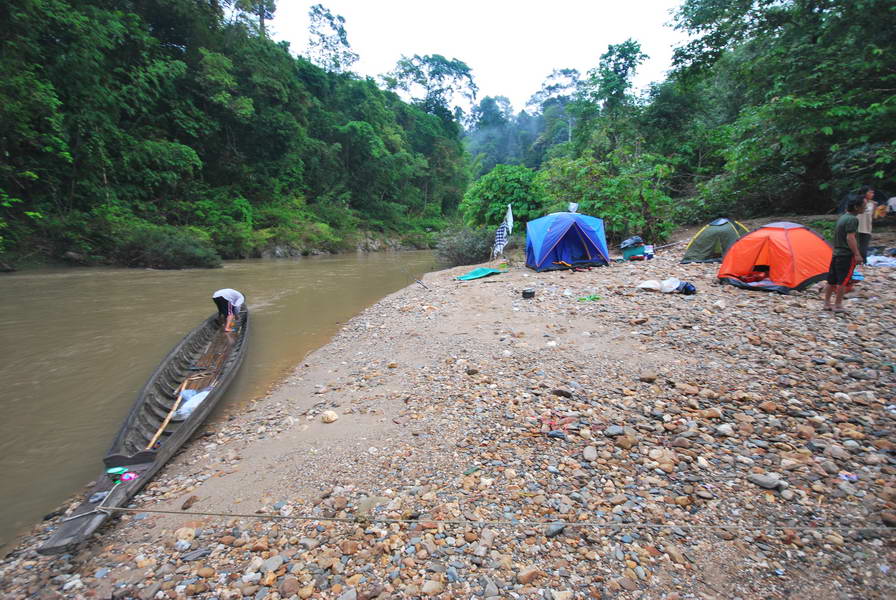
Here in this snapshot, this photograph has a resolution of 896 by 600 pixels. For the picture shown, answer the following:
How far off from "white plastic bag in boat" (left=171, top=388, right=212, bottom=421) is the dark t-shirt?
9.16 m

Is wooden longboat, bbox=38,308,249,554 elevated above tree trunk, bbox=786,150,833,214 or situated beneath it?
situated beneath

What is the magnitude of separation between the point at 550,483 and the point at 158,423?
4.25 m

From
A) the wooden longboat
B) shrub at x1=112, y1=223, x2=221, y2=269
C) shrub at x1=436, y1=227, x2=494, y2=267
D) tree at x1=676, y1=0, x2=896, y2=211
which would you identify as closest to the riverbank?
the wooden longboat

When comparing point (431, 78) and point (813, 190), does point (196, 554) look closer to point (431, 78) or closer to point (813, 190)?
point (813, 190)

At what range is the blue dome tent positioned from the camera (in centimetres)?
1089

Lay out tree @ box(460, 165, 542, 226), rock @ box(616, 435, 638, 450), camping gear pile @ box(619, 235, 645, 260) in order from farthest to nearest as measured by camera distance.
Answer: tree @ box(460, 165, 542, 226), camping gear pile @ box(619, 235, 645, 260), rock @ box(616, 435, 638, 450)

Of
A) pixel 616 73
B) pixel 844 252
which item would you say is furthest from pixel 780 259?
pixel 616 73

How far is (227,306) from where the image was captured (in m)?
7.55

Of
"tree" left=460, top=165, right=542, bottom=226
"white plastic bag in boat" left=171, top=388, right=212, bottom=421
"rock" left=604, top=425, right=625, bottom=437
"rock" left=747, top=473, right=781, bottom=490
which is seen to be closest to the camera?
"rock" left=747, top=473, right=781, bottom=490

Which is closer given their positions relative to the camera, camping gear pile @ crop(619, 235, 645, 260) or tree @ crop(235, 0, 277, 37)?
camping gear pile @ crop(619, 235, 645, 260)

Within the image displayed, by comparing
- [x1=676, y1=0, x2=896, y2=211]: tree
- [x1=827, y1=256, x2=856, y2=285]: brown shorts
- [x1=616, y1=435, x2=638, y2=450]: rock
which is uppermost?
[x1=676, y1=0, x2=896, y2=211]: tree

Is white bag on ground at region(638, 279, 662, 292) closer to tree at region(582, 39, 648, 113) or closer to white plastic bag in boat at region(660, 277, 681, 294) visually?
white plastic bag in boat at region(660, 277, 681, 294)

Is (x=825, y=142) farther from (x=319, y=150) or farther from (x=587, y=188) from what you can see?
(x=319, y=150)

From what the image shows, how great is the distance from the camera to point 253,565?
2.15m
